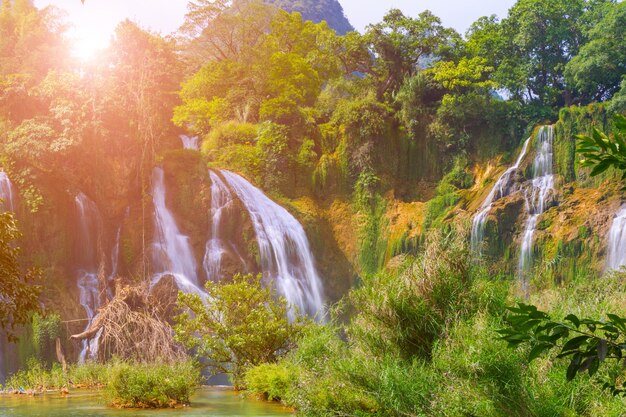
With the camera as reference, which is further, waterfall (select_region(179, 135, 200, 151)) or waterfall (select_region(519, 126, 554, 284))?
waterfall (select_region(179, 135, 200, 151))

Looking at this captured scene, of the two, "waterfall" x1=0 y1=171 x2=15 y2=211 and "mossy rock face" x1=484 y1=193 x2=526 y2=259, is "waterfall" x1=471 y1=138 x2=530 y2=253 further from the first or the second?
"waterfall" x1=0 y1=171 x2=15 y2=211

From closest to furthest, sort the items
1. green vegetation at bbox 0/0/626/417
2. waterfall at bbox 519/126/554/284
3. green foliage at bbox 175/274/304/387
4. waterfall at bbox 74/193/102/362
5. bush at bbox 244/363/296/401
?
1. green vegetation at bbox 0/0/626/417
2. bush at bbox 244/363/296/401
3. green foliage at bbox 175/274/304/387
4. waterfall at bbox 74/193/102/362
5. waterfall at bbox 519/126/554/284

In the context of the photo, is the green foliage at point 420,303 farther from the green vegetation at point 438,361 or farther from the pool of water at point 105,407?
the pool of water at point 105,407

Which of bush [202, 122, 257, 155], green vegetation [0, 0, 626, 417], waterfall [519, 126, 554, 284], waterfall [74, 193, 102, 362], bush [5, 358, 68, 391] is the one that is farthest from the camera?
bush [202, 122, 257, 155]

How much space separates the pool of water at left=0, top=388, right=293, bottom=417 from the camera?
14984 millimetres

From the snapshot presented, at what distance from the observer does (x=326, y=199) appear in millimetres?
33719

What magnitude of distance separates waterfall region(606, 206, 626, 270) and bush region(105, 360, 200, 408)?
17129 millimetres

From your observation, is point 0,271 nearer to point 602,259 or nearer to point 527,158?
point 602,259

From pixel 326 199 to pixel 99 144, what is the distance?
10.3m

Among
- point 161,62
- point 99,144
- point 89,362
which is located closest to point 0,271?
point 89,362

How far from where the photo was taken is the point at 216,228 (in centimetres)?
2889

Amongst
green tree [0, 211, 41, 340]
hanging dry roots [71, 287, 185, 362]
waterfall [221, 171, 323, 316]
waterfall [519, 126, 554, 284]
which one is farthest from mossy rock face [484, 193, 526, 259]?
green tree [0, 211, 41, 340]

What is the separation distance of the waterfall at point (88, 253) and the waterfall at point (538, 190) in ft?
50.2

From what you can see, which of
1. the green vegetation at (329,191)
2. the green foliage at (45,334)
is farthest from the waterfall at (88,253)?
the green foliage at (45,334)
